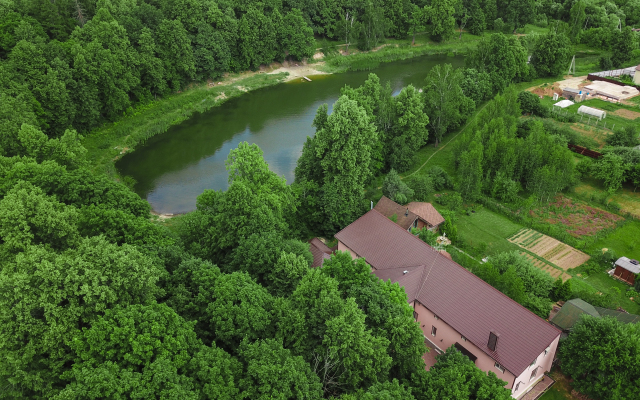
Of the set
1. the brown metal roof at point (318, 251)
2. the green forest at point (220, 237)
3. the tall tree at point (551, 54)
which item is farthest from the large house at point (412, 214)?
the tall tree at point (551, 54)

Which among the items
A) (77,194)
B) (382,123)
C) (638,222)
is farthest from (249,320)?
(638,222)

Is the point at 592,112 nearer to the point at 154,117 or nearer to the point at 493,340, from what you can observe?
the point at 493,340

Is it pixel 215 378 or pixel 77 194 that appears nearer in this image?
pixel 215 378

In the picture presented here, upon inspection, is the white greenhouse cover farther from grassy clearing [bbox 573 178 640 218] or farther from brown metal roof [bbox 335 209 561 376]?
brown metal roof [bbox 335 209 561 376]

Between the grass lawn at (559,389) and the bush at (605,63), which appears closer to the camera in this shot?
the grass lawn at (559,389)

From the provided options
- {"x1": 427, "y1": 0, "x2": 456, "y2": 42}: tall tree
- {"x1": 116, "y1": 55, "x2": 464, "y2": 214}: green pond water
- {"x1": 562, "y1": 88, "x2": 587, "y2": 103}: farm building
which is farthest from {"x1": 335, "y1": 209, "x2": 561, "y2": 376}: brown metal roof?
{"x1": 427, "y1": 0, "x2": 456, "y2": 42}: tall tree

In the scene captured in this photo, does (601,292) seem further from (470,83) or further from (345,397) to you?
(470,83)

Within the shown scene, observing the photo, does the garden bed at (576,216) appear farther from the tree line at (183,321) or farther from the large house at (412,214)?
the tree line at (183,321)
